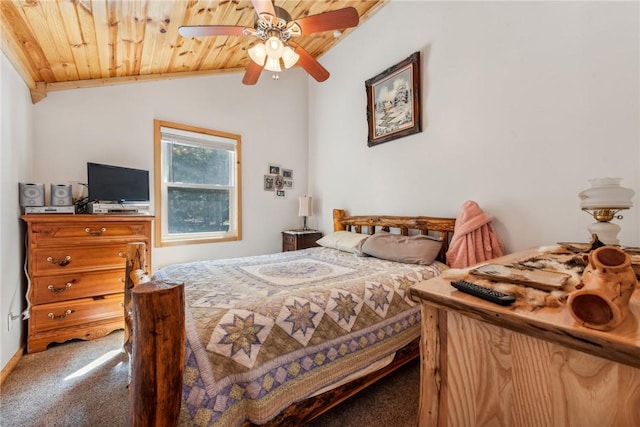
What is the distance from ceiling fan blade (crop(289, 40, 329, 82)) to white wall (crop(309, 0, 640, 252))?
1088 mm

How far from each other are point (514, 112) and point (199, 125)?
322cm

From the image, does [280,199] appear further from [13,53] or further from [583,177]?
[583,177]

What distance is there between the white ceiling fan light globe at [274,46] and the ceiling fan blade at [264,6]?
5.6 inches

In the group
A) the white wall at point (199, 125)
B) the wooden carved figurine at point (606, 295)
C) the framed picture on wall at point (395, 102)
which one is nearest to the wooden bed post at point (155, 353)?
the wooden carved figurine at point (606, 295)

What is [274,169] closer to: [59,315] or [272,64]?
[272,64]

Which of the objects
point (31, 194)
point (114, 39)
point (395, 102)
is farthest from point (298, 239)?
point (114, 39)

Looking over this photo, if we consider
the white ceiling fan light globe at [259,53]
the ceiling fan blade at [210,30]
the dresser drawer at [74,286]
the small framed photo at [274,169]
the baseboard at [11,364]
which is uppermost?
the ceiling fan blade at [210,30]

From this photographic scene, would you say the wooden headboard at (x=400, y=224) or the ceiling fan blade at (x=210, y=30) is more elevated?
the ceiling fan blade at (x=210, y=30)

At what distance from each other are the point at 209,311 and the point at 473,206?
6.57 feet

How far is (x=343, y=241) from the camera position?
286cm

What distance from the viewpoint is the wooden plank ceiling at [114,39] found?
1.69 meters

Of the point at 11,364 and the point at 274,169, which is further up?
the point at 274,169

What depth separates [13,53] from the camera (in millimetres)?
1794

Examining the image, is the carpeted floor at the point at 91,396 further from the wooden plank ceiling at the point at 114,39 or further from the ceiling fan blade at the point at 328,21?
the ceiling fan blade at the point at 328,21
